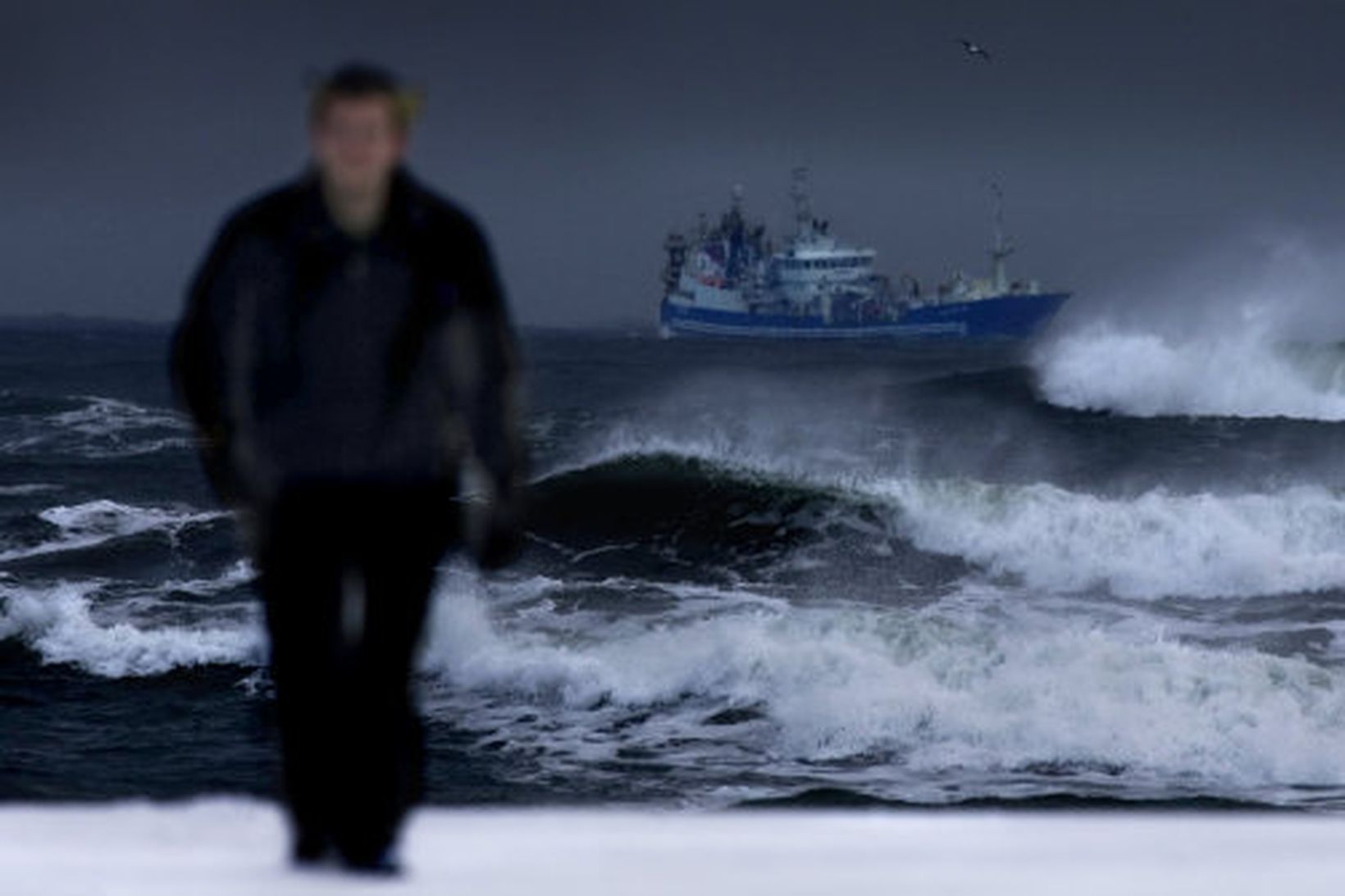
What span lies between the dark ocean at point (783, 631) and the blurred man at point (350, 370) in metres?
1.16

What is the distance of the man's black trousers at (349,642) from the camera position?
246 centimetres

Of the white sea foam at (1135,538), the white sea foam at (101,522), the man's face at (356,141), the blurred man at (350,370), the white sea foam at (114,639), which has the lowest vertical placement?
the white sea foam at (114,639)

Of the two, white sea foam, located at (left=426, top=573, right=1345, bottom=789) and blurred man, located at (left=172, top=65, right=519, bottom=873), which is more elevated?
blurred man, located at (left=172, top=65, right=519, bottom=873)

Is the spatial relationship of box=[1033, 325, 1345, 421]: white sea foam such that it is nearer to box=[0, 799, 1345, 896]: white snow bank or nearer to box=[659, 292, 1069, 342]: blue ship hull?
box=[0, 799, 1345, 896]: white snow bank

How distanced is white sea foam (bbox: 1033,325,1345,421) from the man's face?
140 ft

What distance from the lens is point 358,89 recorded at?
7.80ft

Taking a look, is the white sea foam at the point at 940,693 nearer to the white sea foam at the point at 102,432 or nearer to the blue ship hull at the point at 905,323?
the white sea foam at the point at 102,432

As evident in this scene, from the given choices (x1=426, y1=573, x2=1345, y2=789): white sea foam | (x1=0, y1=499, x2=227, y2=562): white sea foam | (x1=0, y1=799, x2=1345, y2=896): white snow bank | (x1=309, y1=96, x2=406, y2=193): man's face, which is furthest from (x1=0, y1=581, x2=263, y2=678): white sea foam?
(x1=309, y1=96, x2=406, y2=193): man's face

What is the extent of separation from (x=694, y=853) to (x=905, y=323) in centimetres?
11445

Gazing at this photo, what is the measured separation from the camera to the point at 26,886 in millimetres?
2535

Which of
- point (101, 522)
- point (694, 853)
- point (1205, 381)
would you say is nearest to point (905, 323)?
point (1205, 381)

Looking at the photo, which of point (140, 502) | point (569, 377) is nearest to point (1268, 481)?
point (140, 502)

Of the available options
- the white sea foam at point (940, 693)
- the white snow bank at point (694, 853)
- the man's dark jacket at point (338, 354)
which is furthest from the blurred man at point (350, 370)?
the white sea foam at point (940, 693)

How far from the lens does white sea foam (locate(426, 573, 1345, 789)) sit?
12117 mm
